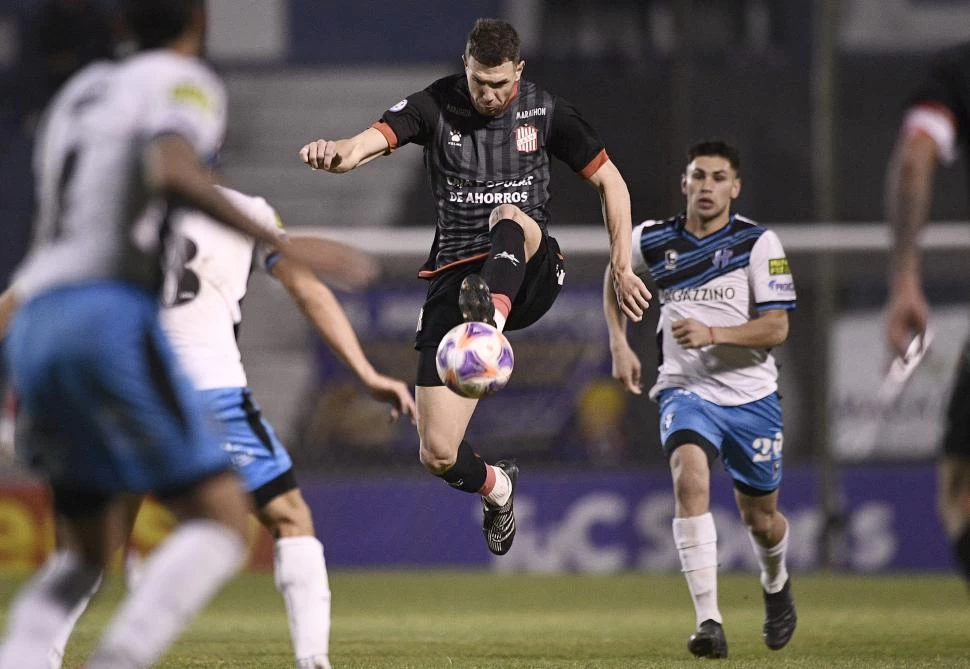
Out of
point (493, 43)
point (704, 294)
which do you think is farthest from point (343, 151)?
point (704, 294)

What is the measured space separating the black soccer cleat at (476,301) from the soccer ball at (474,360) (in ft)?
0.23

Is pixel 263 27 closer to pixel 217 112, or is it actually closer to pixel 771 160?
pixel 771 160

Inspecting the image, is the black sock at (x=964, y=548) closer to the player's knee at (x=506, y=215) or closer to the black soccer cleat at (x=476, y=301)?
the black soccer cleat at (x=476, y=301)

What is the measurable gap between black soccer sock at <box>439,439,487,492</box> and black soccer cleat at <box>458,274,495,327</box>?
81 cm

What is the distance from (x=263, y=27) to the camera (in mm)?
16766

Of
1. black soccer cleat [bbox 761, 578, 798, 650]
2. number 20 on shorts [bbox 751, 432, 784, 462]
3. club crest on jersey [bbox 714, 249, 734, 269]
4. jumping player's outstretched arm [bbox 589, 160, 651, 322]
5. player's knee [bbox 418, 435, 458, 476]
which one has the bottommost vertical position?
black soccer cleat [bbox 761, 578, 798, 650]

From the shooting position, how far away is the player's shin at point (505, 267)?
6094mm

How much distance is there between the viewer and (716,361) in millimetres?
7188

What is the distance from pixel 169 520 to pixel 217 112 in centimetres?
937

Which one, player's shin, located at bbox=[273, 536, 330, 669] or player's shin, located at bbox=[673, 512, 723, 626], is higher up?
player's shin, located at bbox=[273, 536, 330, 669]

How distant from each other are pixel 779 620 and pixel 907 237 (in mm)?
3444

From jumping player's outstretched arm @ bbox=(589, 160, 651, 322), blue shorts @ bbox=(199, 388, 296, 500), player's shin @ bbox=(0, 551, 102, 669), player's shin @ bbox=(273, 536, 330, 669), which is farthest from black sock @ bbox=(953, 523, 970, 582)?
player's shin @ bbox=(0, 551, 102, 669)

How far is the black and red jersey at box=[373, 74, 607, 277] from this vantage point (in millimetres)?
6504

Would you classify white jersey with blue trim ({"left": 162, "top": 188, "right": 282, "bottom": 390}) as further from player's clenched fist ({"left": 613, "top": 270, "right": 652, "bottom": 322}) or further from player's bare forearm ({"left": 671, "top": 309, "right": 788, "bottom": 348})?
player's bare forearm ({"left": 671, "top": 309, "right": 788, "bottom": 348})
